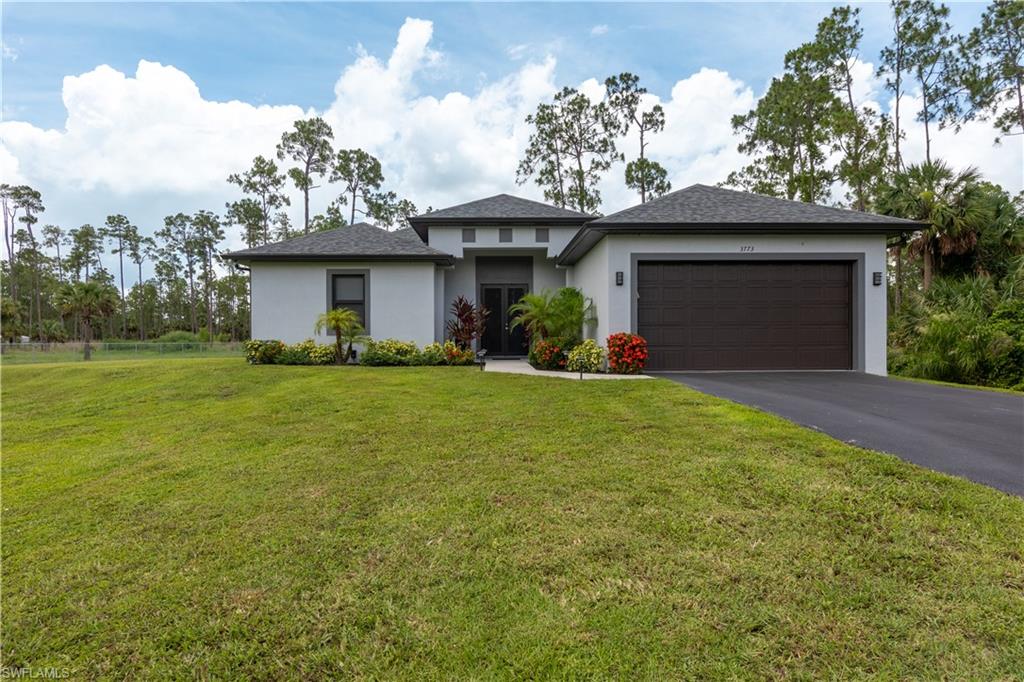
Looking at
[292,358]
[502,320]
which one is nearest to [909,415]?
[502,320]

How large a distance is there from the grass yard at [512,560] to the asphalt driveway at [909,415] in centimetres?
55

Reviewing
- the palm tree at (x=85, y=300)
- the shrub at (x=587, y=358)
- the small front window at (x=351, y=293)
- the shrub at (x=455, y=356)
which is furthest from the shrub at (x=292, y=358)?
the palm tree at (x=85, y=300)

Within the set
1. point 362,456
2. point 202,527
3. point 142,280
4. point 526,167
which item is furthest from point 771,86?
point 142,280

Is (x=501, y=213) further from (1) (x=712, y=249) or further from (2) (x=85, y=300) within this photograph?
(2) (x=85, y=300)

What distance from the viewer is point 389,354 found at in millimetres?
11406

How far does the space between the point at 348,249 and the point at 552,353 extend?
643 cm

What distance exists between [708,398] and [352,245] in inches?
407

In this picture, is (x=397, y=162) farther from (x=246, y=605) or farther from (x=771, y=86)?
(x=246, y=605)

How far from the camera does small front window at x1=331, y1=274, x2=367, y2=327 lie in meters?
12.4

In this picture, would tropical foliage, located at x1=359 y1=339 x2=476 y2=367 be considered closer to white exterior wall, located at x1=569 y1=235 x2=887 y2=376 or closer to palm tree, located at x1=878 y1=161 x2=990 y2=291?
white exterior wall, located at x1=569 y1=235 x2=887 y2=376

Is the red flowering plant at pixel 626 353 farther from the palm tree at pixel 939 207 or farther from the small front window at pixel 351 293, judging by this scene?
the palm tree at pixel 939 207

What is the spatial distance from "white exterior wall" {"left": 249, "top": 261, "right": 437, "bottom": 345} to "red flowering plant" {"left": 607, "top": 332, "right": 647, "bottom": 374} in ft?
17.5

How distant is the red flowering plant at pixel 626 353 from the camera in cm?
884

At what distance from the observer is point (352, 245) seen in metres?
12.7
